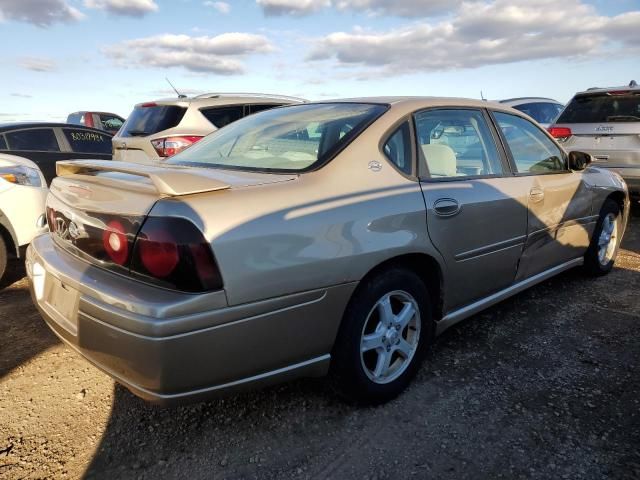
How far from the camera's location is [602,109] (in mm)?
6344

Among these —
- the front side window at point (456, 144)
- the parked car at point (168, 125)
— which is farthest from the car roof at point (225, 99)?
Answer: the front side window at point (456, 144)

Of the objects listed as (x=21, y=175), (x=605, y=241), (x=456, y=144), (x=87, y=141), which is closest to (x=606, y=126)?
(x=605, y=241)

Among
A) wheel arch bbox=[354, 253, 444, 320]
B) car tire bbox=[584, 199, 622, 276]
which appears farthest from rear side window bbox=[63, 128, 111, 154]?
car tire bbox=[584, 199, 622, 276]

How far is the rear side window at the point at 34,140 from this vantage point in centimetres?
612

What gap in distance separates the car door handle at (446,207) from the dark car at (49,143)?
5442 millimetres

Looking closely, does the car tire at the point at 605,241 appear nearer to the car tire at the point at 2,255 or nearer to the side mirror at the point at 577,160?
the side mirror at the point at 577,160

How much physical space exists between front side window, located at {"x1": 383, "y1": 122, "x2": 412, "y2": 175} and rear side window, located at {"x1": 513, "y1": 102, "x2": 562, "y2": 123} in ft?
24.7

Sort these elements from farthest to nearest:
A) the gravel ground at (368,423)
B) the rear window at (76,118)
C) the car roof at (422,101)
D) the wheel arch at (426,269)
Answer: the rear window at (76,118) → the car roof at (422,101) → the wheel arch at (426,269) → the gravel ground at (368,423)

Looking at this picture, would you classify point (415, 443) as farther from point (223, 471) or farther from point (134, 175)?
point (134, 175)

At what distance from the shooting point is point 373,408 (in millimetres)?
2490

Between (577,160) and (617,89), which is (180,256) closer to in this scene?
(577,160)

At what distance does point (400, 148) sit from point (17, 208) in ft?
10.7

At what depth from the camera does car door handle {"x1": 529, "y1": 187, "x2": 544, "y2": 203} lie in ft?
10.6

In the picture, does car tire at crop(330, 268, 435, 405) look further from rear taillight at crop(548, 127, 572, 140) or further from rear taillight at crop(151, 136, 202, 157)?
rear taillight at crop(548, 127, 572, 140)
